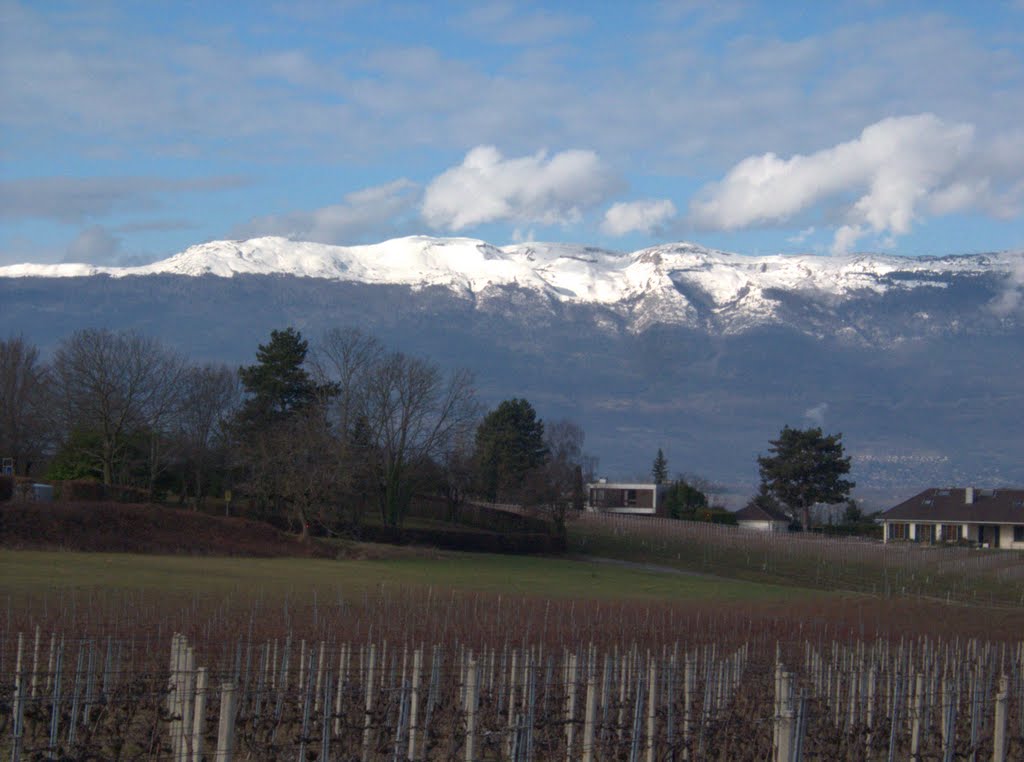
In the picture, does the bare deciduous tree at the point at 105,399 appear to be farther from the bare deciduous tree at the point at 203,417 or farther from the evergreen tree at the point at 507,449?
the evergreen tree at the point at 507,449

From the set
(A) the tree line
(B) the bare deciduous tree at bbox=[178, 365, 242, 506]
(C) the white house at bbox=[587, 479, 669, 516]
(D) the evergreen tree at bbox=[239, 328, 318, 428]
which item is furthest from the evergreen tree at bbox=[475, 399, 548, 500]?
(B) the bare deciduous tree at bbox=[178, 365, 242, 506]

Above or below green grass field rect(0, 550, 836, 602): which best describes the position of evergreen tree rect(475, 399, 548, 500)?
above

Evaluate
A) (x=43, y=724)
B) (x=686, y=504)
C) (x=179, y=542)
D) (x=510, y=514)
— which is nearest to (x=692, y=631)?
(x=43, y=724)

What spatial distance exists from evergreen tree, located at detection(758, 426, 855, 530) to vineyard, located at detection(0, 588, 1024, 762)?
2570 inches

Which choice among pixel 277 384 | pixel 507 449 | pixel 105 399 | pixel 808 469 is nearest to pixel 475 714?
pixel 105 399

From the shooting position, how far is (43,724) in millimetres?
16297

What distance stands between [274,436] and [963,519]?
56.9 meters

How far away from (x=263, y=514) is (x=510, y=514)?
2090cm

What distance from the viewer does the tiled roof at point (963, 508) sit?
313 ft

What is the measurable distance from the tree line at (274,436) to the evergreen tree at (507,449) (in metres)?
0.36

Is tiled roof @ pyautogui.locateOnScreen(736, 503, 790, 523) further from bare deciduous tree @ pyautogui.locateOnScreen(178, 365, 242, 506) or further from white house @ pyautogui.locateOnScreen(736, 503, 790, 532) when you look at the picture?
bare deciduous tree @ pyautogui.locateOnScreen(178, 365, 242, 506)

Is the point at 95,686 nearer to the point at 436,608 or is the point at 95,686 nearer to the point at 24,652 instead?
the point at 24,652

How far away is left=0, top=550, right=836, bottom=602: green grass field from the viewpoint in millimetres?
39562

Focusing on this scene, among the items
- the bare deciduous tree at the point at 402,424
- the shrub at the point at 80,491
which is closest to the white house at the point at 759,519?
the bare deciduous tree at the point at 402,424
